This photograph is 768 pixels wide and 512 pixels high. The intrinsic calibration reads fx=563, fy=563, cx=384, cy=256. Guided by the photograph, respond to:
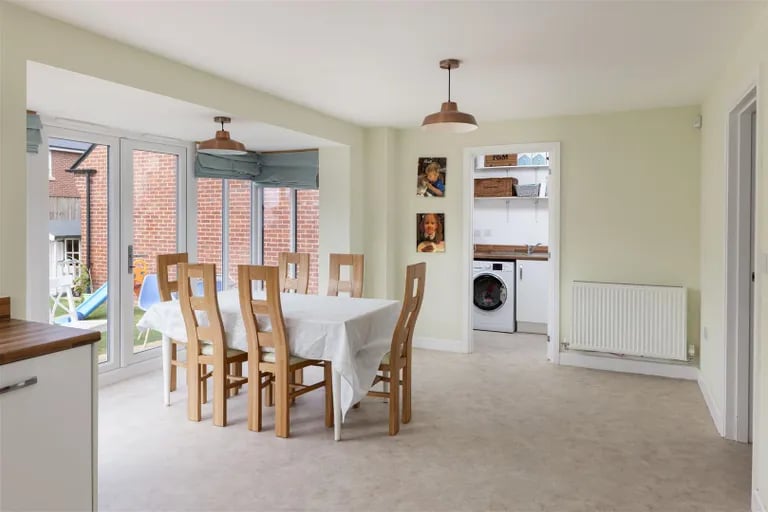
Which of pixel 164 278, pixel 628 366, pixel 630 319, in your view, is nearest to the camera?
pixel 164 278

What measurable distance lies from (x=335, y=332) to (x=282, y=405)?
0.56 m

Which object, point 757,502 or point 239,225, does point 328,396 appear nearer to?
point 757,502

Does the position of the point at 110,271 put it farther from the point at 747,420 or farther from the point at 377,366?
the point at 747,420

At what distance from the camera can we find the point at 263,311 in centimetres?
329

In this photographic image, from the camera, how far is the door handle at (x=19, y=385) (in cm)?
176

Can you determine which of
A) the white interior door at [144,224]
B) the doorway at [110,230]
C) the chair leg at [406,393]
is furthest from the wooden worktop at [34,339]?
the white interior door at [144,224]

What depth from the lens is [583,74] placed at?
3.60 metres

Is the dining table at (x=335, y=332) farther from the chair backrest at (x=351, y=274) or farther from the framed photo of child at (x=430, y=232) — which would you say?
the framed photo of child at (x=430, y=232)

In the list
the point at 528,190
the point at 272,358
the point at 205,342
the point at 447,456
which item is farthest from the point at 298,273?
the point at 528,190

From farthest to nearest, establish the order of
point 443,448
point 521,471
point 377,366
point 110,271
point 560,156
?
point 560,156 < point 110,271 < point 377,366 < point 443,448 < point 521,471

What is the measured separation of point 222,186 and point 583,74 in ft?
11.9

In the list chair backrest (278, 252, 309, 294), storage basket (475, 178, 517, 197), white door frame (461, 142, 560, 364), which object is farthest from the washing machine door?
chair backrest (278, 252, 309, 294)

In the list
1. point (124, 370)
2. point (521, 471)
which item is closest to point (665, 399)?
point (521, 471)

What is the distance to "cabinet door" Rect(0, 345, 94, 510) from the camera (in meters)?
1.79
